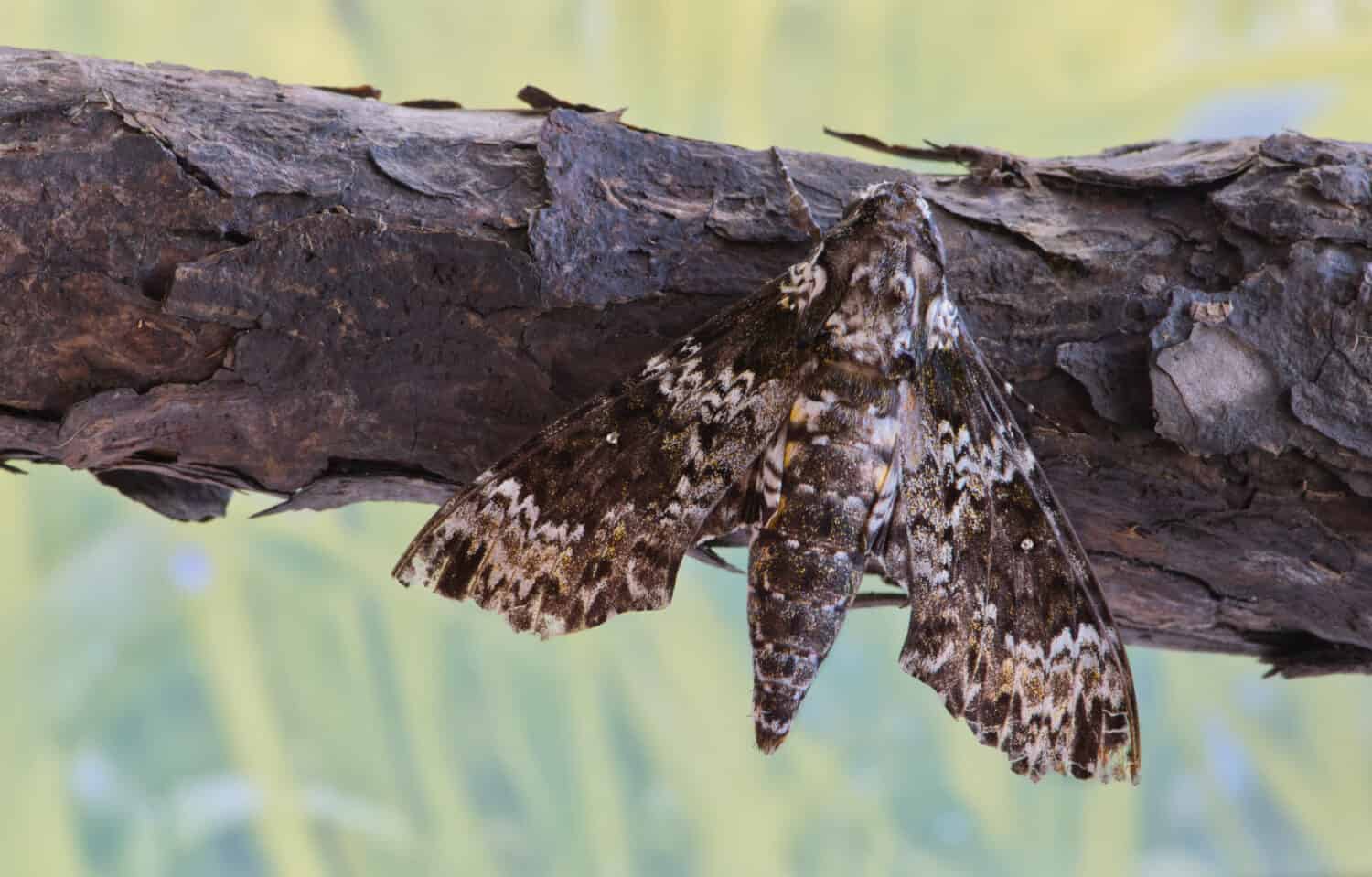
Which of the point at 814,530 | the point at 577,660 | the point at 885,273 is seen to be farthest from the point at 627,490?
the point at 577,660

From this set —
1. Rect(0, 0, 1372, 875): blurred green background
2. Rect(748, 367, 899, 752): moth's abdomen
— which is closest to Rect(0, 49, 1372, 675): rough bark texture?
Rect(748, 367, 899, 752): moth's abdomen

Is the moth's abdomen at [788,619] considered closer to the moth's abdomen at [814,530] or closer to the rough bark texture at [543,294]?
the moth's abdomen at [814,530]

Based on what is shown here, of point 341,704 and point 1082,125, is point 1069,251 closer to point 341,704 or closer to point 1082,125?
point 1082,125

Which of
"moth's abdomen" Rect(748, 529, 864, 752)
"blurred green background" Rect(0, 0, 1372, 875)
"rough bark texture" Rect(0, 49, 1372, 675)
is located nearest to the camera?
"rough bark texture" Rect(0, 49, 1372, 675)

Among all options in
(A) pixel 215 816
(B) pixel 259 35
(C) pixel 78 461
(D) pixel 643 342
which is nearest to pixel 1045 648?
(D) pixel 643 342

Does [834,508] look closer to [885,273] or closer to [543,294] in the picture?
[885,273]

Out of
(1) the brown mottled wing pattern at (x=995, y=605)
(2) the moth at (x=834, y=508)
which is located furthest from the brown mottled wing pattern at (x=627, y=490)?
(1) the brown mottled wing pattern at (x=995, y=605)

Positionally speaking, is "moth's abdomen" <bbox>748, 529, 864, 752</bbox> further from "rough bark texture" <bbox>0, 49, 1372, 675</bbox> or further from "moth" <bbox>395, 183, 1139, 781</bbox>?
"rough bark texture" <bbox>0, 49, 1372, 675</bbox>
